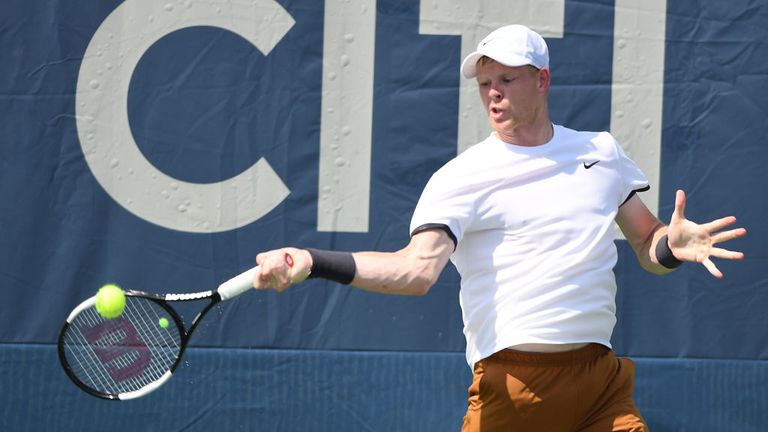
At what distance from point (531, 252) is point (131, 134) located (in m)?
Result: 1.80

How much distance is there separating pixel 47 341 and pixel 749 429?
8.45ft

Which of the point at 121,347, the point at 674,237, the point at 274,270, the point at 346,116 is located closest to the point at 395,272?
the point at 274,270

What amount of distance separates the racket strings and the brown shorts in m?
1.12

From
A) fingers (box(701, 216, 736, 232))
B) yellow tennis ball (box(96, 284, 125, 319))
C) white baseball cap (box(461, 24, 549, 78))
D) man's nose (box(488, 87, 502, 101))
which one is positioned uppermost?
white baseball cap (box(461, 24, 549, 78))

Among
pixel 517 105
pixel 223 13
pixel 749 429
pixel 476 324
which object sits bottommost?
pixel 749 429

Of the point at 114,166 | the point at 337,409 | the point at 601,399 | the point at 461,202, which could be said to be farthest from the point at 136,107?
the point at 601,399

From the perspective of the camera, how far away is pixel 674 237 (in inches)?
119

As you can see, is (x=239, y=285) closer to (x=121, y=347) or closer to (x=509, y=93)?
(x=509, y=93)

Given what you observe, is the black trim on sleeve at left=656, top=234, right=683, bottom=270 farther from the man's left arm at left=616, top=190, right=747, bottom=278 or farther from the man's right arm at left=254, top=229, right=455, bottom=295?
the man's right arm at left=254, top=229, right=455, bottom=295

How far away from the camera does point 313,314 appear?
4211 mm

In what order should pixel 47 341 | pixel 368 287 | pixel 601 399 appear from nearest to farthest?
pixel 368 287, pixel 601 399, pixel 47 341

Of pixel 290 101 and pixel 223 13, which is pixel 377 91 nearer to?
pixel 290 101

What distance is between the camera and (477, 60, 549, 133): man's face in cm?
304

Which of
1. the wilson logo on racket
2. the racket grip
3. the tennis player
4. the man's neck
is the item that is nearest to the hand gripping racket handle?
the racket grip
